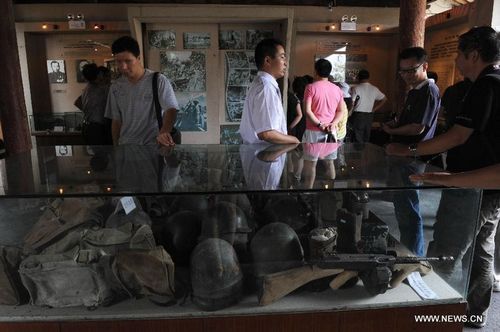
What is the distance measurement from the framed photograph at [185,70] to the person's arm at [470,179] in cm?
529

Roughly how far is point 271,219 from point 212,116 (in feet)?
16.6

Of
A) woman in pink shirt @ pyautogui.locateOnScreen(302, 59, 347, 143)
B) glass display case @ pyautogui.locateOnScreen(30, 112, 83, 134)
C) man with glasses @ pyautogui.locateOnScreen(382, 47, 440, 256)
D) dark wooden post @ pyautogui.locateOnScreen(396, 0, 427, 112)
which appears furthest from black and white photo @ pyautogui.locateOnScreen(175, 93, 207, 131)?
man with glasses @ pyautogui.locateOnScreen(382, 47, 440, 256)

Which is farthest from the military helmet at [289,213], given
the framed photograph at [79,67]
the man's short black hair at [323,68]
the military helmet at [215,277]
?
the framed photograph at [79,67]

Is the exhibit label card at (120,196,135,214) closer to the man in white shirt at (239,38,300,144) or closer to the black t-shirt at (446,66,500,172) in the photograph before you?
the man in white shirt at (239,38,300,144)

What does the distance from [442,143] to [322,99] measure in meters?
2.00

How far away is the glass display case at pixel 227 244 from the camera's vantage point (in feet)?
4.86

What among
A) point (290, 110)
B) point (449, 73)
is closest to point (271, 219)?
point (290, 110)

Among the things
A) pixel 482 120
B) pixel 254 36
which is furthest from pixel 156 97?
pixel 254 36

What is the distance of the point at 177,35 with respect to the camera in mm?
6215

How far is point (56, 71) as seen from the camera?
7188 mm

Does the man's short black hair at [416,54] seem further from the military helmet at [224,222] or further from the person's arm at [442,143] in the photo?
Answer: the military helmet at [224,222]

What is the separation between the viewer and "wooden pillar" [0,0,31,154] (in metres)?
4.69

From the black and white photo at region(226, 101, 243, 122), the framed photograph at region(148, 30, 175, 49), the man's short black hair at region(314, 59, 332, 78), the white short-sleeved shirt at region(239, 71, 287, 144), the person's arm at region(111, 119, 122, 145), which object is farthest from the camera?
the black and white photo at region(226, 101, 243, 122)

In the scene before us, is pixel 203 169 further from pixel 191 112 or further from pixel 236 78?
pixel 236 78
